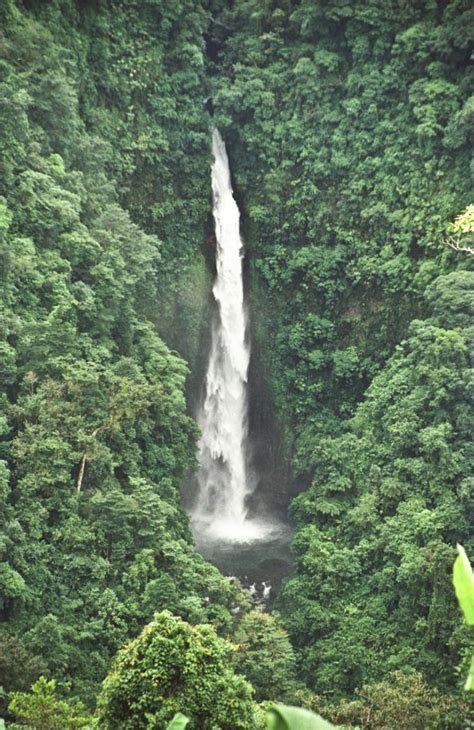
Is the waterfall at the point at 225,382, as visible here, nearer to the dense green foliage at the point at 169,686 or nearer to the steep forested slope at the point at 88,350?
the steep forested slope at the point at 88,350

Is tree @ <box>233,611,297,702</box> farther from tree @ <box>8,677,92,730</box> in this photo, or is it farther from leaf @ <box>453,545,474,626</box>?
leaf @ <box>453,545,474,626</box>

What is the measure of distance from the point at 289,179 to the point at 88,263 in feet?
20.9

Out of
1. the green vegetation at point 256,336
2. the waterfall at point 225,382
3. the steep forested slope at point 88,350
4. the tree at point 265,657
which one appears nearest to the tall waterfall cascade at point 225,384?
the waterfall at point 225,382

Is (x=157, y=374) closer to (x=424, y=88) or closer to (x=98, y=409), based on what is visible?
(x=98, y=409)

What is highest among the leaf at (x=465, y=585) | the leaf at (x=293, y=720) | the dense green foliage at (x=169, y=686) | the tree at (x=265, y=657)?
the leaf at (x=465, y=585)

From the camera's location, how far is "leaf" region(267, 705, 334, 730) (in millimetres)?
1118

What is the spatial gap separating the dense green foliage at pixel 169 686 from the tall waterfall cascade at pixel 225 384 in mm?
11738

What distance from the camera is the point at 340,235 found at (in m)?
18.9

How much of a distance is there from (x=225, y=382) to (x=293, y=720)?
18837 millimetres

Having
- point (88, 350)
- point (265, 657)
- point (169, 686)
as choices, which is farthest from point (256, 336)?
point (169, 686)

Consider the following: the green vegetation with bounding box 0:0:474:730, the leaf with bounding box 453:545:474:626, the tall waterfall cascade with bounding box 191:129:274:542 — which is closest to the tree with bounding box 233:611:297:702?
the green vegetation with bounding box 0:0:474:730

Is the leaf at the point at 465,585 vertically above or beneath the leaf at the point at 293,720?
above

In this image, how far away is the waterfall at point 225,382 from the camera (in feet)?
64.3

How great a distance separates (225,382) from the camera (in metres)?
20.0
